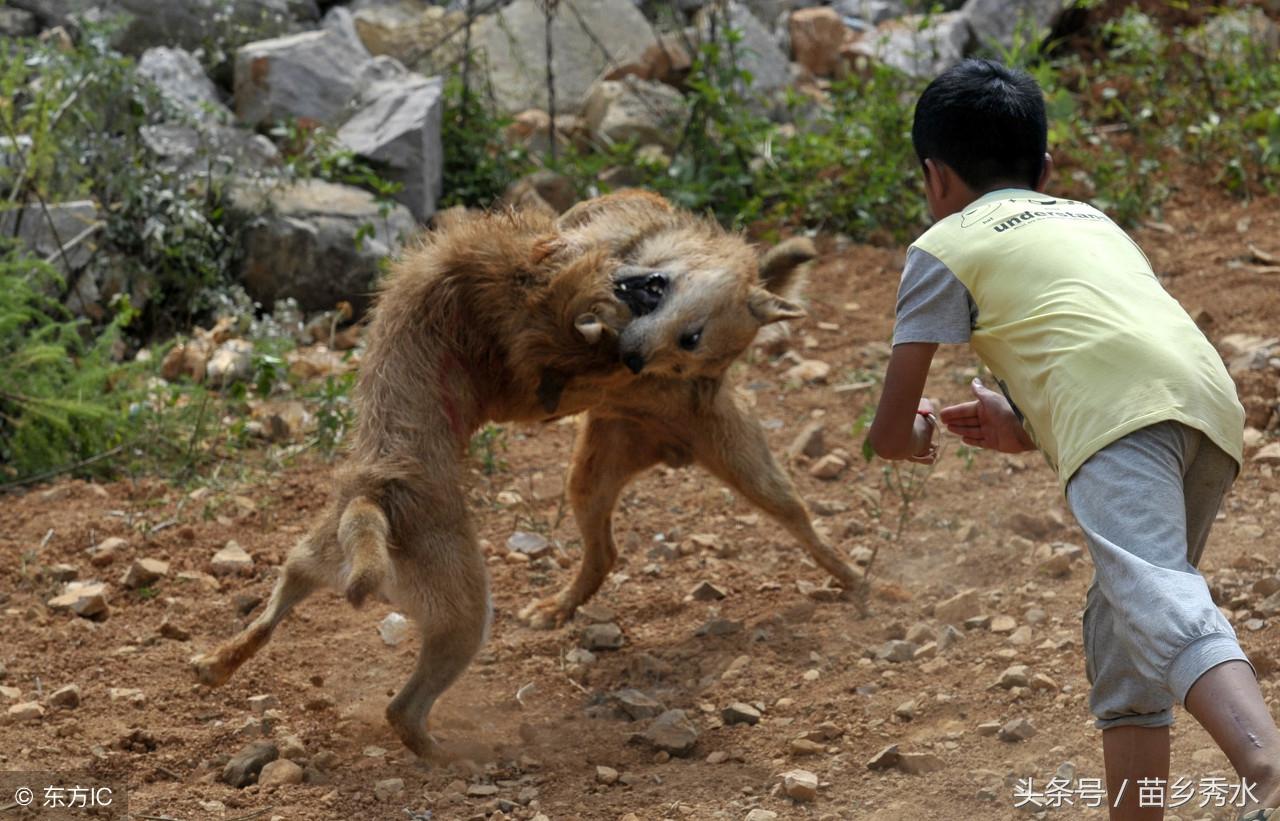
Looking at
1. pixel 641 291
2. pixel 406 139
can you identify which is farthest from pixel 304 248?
pixel 641 291

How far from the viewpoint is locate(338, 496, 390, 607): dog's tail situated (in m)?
4.05

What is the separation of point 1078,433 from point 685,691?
86.4 inches

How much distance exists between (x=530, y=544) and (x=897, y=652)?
6.10 ft

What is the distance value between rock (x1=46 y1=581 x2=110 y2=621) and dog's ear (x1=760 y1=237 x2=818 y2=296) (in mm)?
2846

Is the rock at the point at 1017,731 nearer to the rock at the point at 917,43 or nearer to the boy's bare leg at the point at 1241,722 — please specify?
the boy's bare leg at the point at 1241,722

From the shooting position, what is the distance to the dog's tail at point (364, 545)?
405 centimetres

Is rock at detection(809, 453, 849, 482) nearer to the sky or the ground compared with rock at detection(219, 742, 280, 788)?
nearer to the ground

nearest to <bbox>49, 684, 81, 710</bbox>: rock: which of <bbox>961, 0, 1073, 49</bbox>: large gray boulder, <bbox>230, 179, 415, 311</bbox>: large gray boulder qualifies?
<bbox>230, 179, 415, 311</bbox>: large gray boulder

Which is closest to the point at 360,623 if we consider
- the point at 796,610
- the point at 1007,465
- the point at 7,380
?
the point at 796,610

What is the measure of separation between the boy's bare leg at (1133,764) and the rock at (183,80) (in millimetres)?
A: 6798

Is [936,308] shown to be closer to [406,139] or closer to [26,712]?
[26,712]

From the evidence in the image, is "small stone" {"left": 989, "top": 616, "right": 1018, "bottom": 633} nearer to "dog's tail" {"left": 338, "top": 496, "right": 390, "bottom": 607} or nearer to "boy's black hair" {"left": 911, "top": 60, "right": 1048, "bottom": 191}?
"boy's black hair" {"left": 911, "top": 60, "right": 1048, "bottom": 191}

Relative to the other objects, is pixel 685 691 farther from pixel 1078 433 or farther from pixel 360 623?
pixel 1078 433

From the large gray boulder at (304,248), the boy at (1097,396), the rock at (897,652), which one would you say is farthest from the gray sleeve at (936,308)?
the large gray boulder at (304,248)
